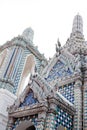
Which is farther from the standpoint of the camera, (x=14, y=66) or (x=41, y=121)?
(x=14, y=66)

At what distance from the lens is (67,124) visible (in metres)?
11.9

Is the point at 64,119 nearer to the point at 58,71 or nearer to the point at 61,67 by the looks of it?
the point at 58,71

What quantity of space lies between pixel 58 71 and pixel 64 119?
233 inches

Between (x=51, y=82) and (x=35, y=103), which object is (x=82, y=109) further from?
(x=51, y=82)

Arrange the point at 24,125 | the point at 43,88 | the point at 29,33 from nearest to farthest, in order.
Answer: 1. the point at 43,88
2. the point at 24,125
3. the point at 29,33

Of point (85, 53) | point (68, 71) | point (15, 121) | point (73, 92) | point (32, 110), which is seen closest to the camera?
point (32, 110)

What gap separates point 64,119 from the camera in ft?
38.5

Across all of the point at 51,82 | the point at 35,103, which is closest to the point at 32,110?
the point at 35,103

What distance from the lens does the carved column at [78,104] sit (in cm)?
1220

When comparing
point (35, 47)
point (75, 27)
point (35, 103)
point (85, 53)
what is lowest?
point (35, 103)

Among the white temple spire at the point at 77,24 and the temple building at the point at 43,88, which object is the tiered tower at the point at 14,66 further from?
the white temple spire at the point at 77,24

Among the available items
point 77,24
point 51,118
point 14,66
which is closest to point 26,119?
point 51,118

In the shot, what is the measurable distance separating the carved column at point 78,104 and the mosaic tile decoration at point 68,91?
0.41m

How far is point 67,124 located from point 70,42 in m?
11.2
